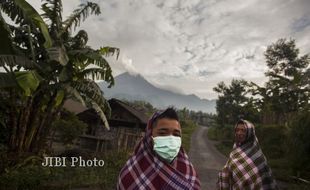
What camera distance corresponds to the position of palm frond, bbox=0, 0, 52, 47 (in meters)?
8.30

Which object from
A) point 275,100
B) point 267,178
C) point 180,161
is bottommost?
point 267,178

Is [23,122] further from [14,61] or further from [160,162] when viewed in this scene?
[160,162]

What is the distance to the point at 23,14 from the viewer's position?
8.98 m

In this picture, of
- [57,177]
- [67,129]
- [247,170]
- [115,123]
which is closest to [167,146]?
[247,170]

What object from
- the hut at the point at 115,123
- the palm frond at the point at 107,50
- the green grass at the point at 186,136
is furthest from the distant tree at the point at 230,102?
the palm frond at the point at 107,50

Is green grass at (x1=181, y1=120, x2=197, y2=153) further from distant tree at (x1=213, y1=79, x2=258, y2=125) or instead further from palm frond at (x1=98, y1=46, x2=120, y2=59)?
palm frond at (x1=98, y1=46, x2=120, y2=59)

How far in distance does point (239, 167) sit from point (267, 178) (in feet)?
1.64

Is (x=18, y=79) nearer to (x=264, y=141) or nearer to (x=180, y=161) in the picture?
(x=180, y=161)

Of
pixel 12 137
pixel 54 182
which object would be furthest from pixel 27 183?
pixel 12 137

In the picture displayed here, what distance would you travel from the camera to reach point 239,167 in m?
4.78

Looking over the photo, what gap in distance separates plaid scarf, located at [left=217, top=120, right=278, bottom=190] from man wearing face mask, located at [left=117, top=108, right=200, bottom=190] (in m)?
2.37

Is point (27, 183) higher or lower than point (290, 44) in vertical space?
lower

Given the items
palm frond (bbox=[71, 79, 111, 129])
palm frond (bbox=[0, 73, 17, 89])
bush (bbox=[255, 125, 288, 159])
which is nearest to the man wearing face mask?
palm frond (bbox=[0, 73, 17, 89])

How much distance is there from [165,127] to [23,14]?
26.7 feet
